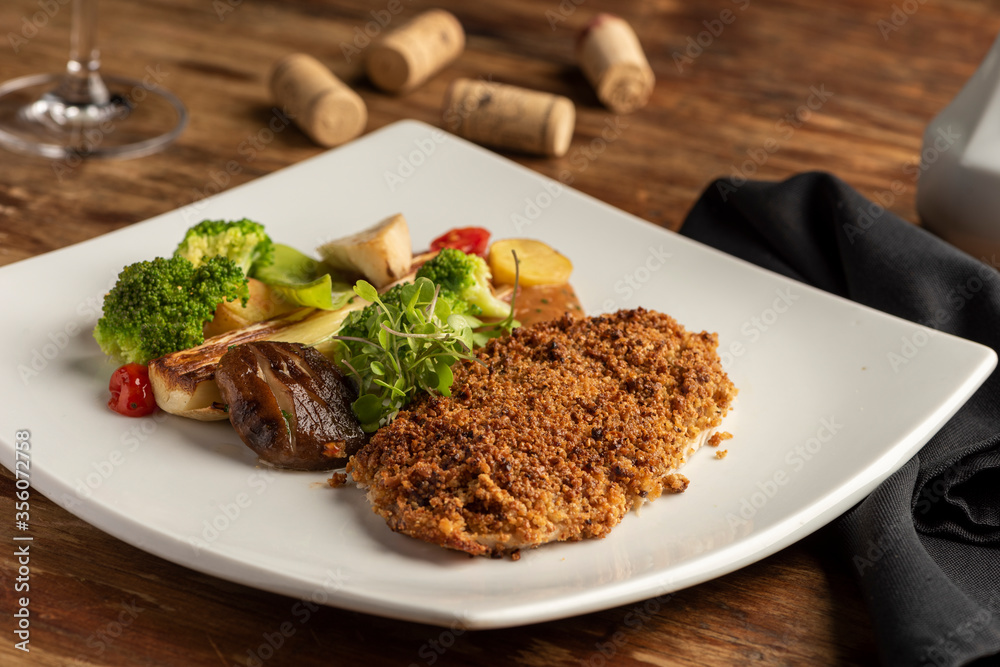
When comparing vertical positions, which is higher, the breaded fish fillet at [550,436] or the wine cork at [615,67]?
the breaded fish fillet at [550,436]

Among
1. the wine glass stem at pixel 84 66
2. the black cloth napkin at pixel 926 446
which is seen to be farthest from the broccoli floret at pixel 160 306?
the wine glass stem at pixel 84 66

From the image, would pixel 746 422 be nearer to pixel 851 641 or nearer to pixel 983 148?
pixel 851 641

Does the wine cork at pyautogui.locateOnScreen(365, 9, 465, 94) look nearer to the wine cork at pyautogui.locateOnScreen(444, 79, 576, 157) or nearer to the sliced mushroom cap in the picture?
the wine cork at pyautogui.locateOnScreen(444, 79, 576, 157)

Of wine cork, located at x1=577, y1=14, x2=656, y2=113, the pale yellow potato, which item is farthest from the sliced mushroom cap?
wine cork, located at x1=577, y1=14, x2=656, y2=113

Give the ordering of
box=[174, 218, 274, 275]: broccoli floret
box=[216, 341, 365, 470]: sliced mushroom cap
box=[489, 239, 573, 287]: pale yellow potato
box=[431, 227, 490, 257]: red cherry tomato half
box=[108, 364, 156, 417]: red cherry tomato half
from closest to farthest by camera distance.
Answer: box=[216, 341, 365, 470]: sliced mushroom cap < box=[108, 364, 156, 417]: red cherry tomato half < box=[174, 218, 274, 275]: broccoli floret < box=[489, 239, 573, 287]: pale yellow potato < box=[431, 227, 490, 257]: red cherry tomato half

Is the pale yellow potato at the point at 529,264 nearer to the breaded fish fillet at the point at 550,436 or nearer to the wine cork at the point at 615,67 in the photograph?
the breaded fish fillet at the point at 550,436
